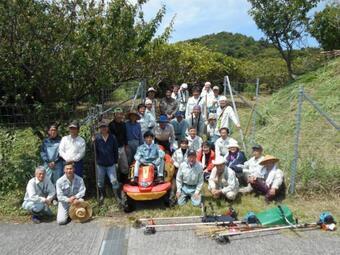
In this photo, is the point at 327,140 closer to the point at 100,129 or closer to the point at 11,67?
the point at 100,129

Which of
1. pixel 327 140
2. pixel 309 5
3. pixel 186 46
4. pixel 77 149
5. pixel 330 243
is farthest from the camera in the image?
pixel 186 46

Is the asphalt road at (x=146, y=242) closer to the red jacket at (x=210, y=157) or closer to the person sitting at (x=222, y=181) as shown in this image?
the person sitting at (x=222, y=181)

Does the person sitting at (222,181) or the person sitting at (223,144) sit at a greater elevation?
the person sitting at (223,144)

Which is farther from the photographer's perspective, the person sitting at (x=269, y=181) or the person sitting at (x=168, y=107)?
the person sitting at (x=168, y=107)

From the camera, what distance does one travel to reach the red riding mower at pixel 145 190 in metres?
7.39

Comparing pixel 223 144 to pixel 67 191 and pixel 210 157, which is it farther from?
pixel 67 191

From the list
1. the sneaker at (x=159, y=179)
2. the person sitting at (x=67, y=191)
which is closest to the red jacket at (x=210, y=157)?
the sneaker at (x=159, y=179)

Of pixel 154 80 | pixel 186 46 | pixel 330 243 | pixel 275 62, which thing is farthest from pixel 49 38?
pixel 275 62

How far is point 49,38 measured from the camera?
28.0 feet

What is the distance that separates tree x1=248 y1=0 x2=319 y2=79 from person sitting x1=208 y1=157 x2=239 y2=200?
1521 centimetres

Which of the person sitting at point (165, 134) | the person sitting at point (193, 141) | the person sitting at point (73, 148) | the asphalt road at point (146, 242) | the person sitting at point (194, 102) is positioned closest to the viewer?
the asphalt road at point (146, 242)

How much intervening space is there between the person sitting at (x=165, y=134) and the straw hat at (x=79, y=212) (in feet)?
8.54

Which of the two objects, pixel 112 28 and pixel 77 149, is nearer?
pixel 77 149

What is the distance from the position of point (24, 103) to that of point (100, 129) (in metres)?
1.85
